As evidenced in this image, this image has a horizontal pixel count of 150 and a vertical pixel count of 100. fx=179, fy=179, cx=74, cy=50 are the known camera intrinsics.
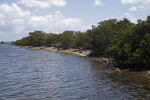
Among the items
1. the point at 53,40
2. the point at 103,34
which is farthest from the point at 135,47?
the point at 53,40

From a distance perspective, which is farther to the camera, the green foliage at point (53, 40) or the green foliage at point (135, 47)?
the green foliage at point (53, 40)

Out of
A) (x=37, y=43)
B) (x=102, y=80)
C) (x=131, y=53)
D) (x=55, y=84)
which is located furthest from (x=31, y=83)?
(x=37, y=43)

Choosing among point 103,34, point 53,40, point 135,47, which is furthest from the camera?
point 53,40

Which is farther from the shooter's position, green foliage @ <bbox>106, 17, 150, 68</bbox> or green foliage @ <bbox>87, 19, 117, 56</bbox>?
green foliage @ <bbox>87, 19, 117, 56</bbox>

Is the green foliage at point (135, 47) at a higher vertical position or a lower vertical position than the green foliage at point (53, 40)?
lower

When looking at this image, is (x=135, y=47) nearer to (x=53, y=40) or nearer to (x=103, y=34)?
(x=103, y=34)

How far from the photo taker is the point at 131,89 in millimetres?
31094

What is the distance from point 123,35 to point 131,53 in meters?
7.92

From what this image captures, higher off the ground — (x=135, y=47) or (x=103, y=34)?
(x=103, y=34)

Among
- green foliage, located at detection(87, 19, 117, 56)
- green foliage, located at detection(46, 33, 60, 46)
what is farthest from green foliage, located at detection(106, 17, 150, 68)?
green foliage, located at detection(46, 33, 60, 46)

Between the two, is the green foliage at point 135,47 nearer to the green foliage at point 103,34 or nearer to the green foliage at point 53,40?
the green foliage at point 103,34

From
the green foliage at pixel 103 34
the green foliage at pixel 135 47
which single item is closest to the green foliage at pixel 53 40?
the green foliage at pixel 103 34

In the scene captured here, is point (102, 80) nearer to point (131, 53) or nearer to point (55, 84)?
point (55, 84)

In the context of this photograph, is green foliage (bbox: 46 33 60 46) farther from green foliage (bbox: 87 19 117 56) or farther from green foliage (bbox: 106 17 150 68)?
green foliage (bbox: 106 17 150 68)
